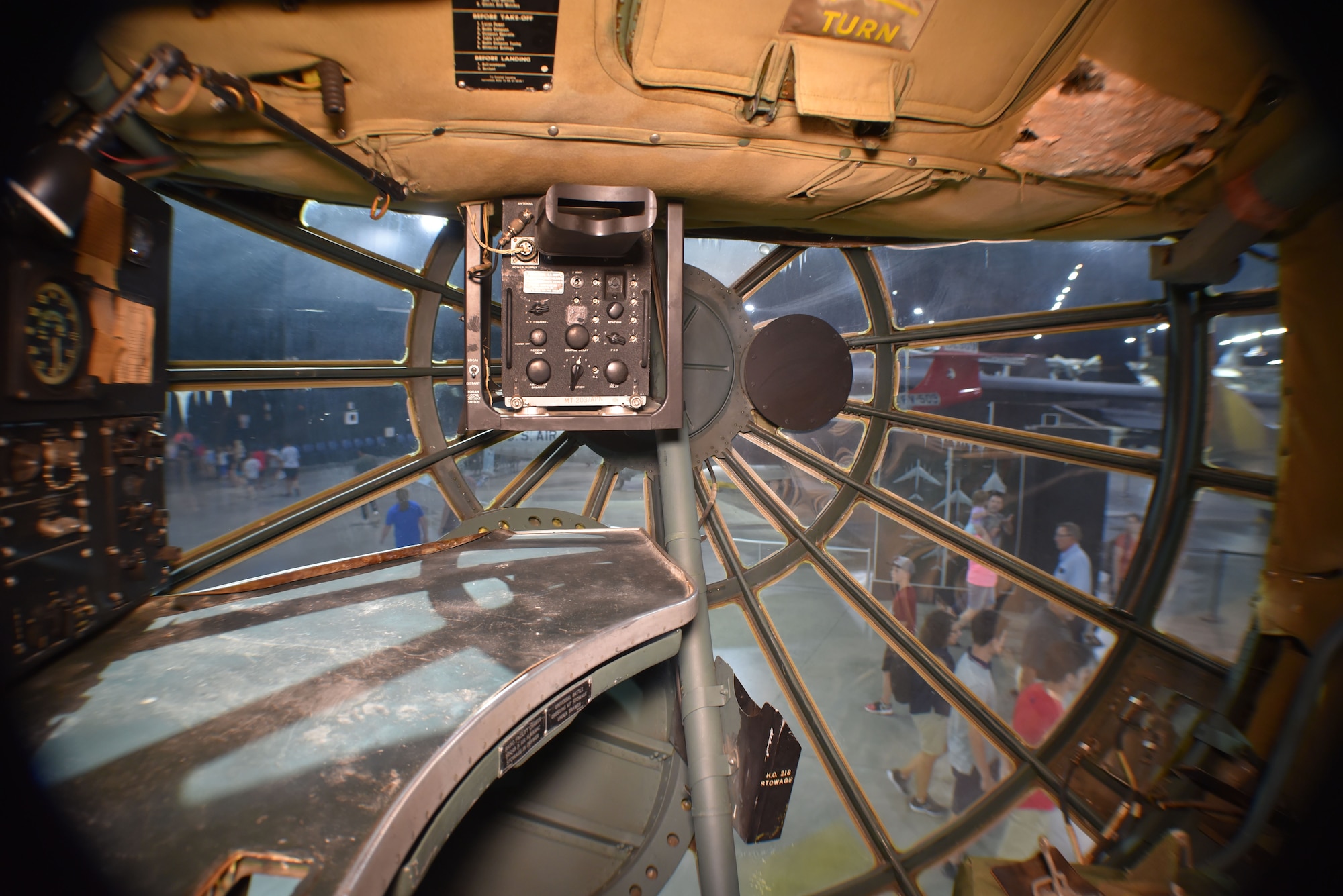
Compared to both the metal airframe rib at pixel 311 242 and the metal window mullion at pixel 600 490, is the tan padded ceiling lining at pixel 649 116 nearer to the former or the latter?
the metal airframe rib at pixel 311 242

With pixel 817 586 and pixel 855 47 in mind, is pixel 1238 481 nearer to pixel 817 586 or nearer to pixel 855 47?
pixel 855 47

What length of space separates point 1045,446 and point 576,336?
7.05ft

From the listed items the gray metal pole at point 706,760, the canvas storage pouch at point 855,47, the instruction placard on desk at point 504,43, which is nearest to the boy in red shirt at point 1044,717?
the gray metal pole at point 706,760

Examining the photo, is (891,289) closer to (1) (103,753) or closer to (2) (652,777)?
(2) (652,777)

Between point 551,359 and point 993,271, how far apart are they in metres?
3.06

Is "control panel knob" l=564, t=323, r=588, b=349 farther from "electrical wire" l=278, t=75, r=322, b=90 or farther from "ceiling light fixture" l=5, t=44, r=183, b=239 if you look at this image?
"ceiling light fixture" l=5, t=44, r=183, b=239

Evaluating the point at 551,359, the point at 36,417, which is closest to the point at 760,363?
the point at 551,359

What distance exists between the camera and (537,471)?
2549 millimetres

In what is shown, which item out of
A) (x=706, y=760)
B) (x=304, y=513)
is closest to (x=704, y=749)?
(x=706, y=760)

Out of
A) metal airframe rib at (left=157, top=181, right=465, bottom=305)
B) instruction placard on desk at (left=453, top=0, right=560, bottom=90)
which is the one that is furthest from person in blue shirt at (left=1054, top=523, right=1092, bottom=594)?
metal airframe rib at (left=157, top=181, right=465, bottom=305)

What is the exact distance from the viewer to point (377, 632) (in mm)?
1197

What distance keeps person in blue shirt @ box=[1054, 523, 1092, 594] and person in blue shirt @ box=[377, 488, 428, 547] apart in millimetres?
3056

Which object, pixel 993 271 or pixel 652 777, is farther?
pixel 993 271

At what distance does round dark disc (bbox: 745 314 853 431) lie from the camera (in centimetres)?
253
